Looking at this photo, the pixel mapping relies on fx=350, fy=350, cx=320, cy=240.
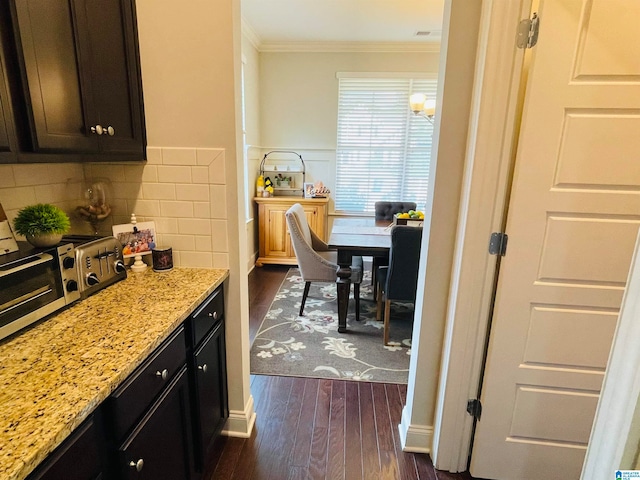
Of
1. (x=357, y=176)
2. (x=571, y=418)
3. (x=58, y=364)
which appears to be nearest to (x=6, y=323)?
(x=58, y=364)

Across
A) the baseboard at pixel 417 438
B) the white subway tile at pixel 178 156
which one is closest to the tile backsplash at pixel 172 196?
the white subway tile at pixel 178 156

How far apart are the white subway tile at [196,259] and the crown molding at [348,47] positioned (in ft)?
12.1

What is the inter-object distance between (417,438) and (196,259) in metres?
1.42

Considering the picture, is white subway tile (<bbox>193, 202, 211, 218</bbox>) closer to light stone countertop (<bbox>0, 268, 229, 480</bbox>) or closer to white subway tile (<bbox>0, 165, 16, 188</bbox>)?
light stone countertop (<bbox>0, 268, 229, 480</bbox>)

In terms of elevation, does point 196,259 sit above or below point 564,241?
below

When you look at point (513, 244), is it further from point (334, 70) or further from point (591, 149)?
point (334, 70)

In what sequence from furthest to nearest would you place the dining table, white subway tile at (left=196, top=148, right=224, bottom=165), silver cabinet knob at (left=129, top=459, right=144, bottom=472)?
1. the dining table
2. white subway tile at (left=196, top=148, right=224, bottom=165)
3. silver cabinet knob at (left=129, top=459, right=144, bottom=472)

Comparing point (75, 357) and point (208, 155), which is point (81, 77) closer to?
point (208, 155)

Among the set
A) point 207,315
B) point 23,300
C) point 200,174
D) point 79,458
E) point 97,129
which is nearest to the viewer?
point 79,458

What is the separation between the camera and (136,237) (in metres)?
1.59

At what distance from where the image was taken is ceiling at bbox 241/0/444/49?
3262mm

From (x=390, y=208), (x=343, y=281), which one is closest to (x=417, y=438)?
(x=343, y=281)

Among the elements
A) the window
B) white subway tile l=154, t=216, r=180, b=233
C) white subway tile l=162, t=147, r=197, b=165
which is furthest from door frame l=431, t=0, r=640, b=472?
the window

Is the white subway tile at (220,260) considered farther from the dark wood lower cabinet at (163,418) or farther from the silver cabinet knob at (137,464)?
the silver cabinet knob at (137,464)
